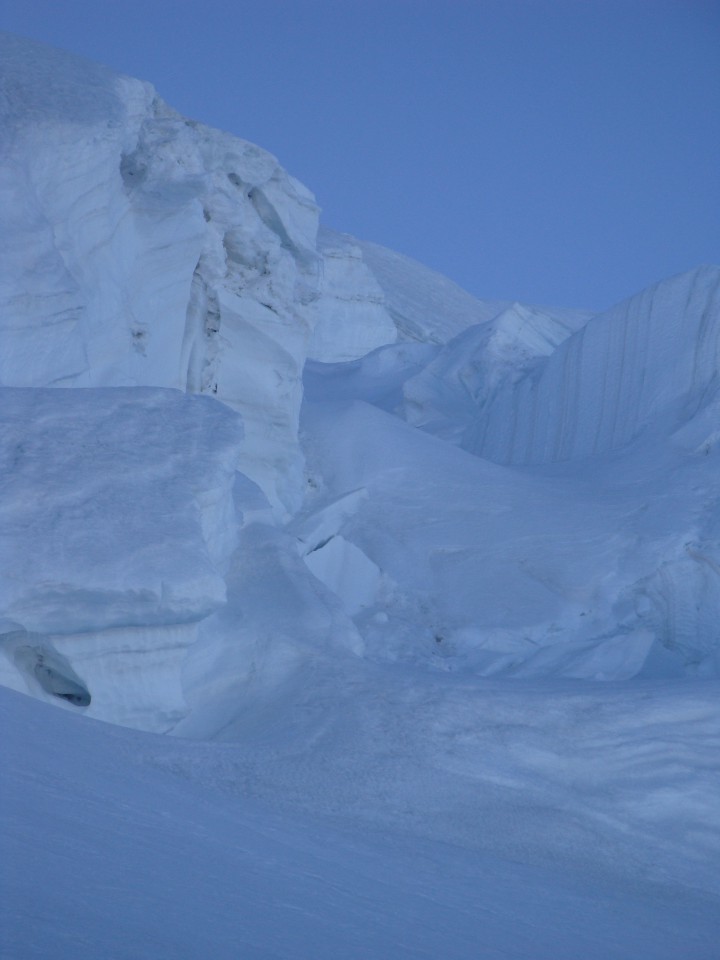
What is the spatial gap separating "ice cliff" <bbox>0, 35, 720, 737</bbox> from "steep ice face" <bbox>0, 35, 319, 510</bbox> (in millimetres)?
21

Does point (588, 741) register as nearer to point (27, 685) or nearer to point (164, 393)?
point (27, 685)

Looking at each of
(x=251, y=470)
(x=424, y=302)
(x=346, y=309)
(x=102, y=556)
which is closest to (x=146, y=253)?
(x=251, y=470)

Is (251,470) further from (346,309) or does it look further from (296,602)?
(346,309)

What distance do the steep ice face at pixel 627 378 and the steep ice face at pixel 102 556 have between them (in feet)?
19.6

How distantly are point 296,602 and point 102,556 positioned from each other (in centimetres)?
172

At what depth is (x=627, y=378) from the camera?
35.3 ft

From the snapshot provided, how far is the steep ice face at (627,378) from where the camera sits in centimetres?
1019

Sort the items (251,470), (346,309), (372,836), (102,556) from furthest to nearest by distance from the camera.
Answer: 1. (346,309)
2. (251,470)
3. (102,556)
4. (372,836)

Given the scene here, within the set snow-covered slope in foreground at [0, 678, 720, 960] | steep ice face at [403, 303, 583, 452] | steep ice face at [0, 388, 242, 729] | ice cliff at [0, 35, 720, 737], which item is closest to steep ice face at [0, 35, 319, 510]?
ice cliff at [0, 35, 720, 737]

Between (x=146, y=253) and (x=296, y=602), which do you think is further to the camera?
(x=146, y=253)

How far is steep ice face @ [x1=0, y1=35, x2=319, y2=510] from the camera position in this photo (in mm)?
6816

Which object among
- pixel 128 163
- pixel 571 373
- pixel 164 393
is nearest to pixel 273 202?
pixel 128 163

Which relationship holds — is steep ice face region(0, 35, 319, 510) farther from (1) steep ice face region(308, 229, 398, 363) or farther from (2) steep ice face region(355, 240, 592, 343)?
(2) steep ice face region(355, 240, 592, 343)

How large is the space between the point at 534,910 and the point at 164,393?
3888mm
